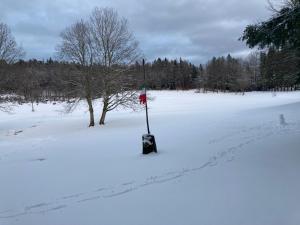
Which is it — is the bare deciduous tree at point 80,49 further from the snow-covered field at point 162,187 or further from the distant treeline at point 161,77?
the snow-covered field at point 162,187

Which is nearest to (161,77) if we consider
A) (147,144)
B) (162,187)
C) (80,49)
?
(80,49)

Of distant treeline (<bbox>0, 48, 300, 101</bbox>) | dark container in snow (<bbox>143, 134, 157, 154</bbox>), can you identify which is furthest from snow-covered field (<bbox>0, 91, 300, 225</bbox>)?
distant treeline (<bbox>0, 48, 300, 101</bbox>)

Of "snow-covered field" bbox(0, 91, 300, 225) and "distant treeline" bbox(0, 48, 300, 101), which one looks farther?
"distant treeline" bbox(0, 48, 300, 101)

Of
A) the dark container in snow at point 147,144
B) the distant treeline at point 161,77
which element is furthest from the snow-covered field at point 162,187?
the distant treeline at point 161,77

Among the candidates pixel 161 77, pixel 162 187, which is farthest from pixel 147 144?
pixel 161 77

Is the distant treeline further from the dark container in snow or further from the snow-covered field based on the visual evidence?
the dark container in snow

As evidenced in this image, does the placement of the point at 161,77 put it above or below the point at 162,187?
above

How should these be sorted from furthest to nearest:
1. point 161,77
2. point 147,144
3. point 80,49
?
1. point 161,77
2. point 80,49
3. point 147,144

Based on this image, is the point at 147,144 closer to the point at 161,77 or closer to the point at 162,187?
the point at 162,187

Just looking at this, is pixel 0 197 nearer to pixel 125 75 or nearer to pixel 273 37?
pixel 273 37

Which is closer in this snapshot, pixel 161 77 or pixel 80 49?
pixel 80 49

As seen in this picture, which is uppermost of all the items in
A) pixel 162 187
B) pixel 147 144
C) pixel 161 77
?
pixel 161 77

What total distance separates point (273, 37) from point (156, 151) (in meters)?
5.71

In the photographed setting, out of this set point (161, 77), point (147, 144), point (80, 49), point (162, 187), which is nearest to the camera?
point (162, 187)
